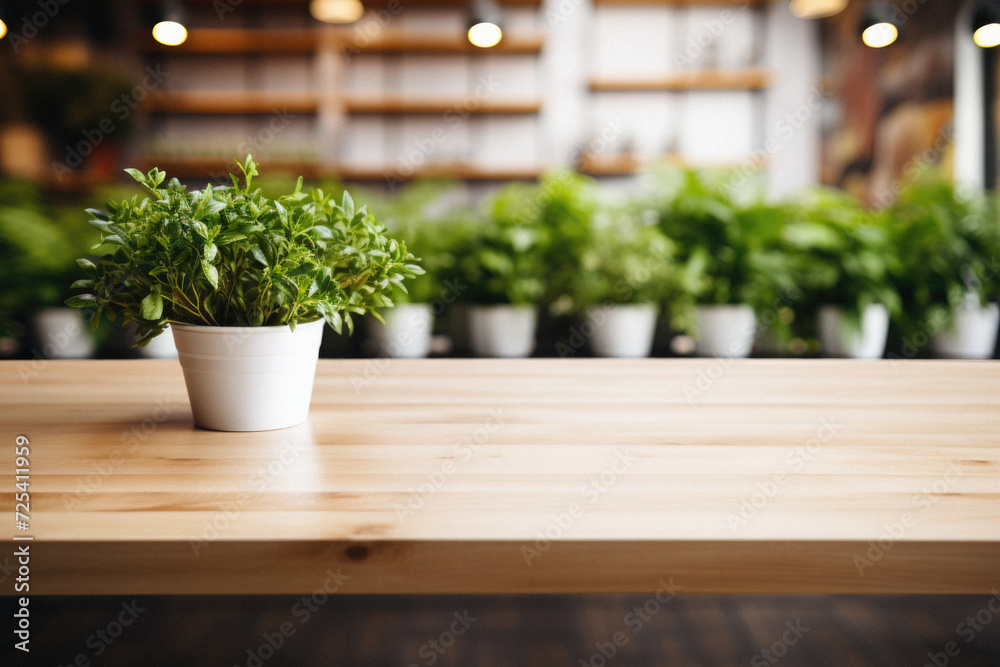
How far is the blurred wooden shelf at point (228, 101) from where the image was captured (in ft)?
14.2

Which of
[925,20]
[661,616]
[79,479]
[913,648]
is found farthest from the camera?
[925,20]

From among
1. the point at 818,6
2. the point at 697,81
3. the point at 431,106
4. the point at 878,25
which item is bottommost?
the point at 878,25

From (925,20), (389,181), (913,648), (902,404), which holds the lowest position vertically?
(913,648)

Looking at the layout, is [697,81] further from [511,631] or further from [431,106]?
[511,631]

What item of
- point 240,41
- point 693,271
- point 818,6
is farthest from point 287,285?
point 240,41

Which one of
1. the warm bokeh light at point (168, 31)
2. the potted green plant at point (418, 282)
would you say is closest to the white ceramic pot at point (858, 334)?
the potted green plant at point (418, 282)

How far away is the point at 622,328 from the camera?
1.66 m

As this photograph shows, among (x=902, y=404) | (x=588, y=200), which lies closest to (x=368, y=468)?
(x=902, y=404)

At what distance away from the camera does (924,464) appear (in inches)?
25.6

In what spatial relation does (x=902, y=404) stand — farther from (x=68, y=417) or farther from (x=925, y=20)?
(x=925, y=20)

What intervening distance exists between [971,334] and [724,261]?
24.6 inches

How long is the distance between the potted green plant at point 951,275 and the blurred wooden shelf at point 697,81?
3012 millimetres

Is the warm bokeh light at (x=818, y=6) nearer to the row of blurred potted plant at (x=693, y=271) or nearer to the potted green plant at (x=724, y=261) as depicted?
the row of blurred potted plant at (x=693, y=271)

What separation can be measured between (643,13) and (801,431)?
182 inches
